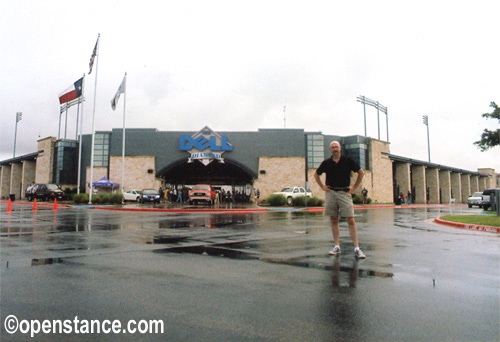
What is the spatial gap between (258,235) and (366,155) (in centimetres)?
3563

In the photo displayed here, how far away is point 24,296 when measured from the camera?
3299 mm

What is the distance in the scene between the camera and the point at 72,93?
28.0m

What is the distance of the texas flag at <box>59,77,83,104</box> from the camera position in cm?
2756

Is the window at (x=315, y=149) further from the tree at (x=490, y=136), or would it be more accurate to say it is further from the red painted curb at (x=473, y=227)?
the red painted curb at (x=473, y=227)

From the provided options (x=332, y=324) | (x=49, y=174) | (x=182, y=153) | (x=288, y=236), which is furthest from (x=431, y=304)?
Answer: (x=49, y=174)

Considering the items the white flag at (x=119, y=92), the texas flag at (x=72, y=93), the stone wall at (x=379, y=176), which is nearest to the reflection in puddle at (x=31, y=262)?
the texas flag at (x=72, y=93)

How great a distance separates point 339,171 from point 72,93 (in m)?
28.4

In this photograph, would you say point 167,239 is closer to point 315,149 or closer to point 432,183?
point 315,149

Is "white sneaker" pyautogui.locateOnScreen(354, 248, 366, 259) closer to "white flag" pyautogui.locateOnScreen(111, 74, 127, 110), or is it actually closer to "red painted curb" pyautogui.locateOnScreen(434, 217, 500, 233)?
"red painted curb" pyautogui.locateOnScreen(434, 217, 500, 233)

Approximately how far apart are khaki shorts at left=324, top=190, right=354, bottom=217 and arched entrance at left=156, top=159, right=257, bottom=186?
3619 centimetres

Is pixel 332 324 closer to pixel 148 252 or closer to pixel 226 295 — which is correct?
pixel 226 295

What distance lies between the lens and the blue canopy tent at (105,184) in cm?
3738

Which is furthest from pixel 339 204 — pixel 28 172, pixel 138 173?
pixel 28 172

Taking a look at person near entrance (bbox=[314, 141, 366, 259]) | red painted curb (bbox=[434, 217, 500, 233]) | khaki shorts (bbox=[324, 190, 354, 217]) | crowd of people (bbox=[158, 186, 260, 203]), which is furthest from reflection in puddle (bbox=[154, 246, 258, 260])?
crowd of people (bbox=[158, 186, 260, 203])
